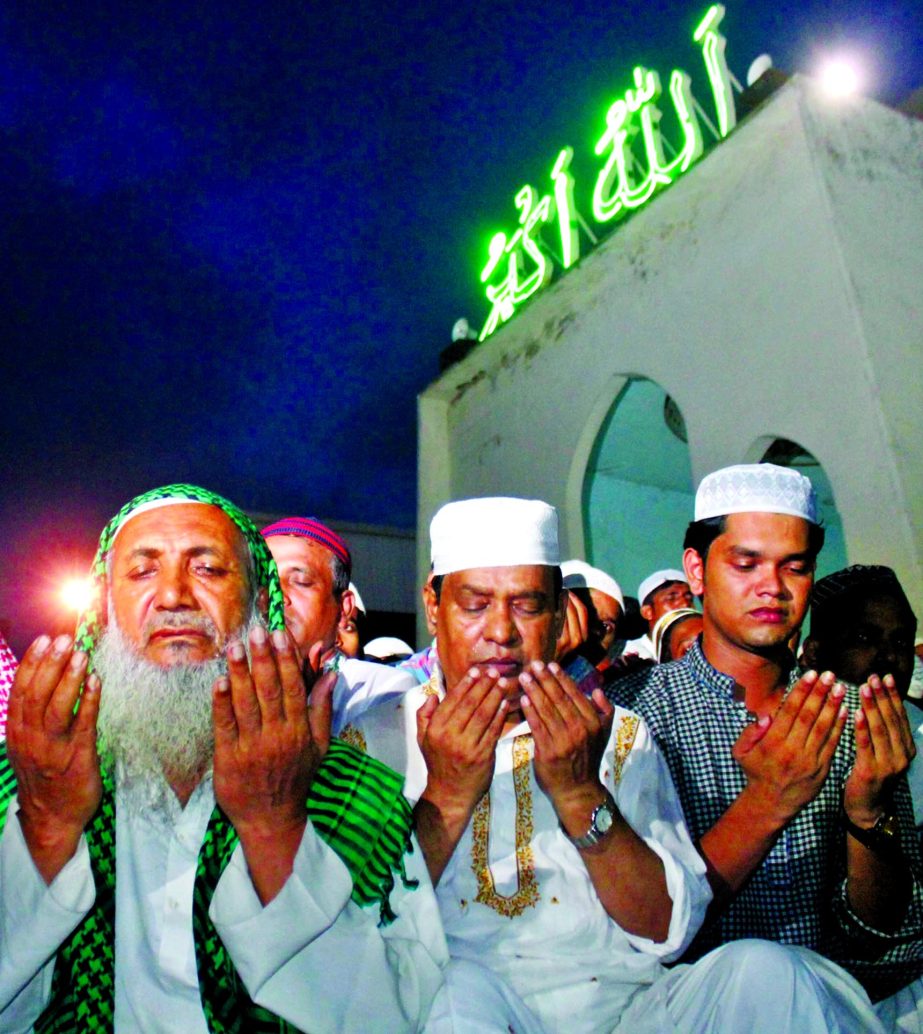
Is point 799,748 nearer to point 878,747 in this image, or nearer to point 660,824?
point 878,747

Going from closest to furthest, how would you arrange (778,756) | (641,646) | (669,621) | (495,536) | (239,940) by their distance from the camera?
1. (239,940)
2. (778,756)
3. (495,536)
4. (669,621)
5. (641,646)

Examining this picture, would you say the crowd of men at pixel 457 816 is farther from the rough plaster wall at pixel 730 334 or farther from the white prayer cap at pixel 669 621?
the rough plaster wall at pixel 730 334

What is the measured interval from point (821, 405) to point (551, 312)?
422 cm

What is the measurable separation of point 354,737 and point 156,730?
639mm

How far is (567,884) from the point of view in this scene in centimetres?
203

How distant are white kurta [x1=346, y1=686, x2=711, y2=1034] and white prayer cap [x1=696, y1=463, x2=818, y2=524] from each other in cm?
94

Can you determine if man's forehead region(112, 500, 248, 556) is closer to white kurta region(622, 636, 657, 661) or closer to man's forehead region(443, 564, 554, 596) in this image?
man's forehead region(443, 564, 554, 596)

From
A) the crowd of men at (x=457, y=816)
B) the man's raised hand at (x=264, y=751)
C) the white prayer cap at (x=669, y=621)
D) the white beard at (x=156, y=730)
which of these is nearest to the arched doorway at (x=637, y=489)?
the white prayer cap at (x=669, y=621)

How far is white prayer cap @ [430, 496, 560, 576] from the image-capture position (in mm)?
2463

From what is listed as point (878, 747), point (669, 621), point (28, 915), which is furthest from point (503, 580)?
point (669, 621)

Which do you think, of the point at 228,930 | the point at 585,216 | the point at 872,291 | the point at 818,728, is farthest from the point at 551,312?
the point at 228,930

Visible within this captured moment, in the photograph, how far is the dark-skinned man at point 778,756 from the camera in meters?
2.12

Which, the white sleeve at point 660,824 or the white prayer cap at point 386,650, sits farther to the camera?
the white prayer cap at point 386,650

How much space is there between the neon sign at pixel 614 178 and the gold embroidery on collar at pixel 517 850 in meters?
7.43
